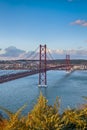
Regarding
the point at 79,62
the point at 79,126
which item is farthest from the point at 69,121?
the point at 79,62

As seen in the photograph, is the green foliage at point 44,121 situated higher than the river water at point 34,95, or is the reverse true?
the green foliage at point 44,121

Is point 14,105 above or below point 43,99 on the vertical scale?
below

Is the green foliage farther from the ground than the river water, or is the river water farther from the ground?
the green foliage

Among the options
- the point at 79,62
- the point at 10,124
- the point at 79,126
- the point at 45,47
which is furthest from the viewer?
the point at 79,62

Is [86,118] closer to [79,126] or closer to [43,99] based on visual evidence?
[79,126]

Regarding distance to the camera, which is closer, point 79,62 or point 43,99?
point 43,99

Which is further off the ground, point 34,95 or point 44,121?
point 44,121

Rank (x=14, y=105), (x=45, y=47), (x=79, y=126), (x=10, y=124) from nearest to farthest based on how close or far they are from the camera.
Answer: (x=10, y=124), (x=79, y=126), (x=14, y=105), (x=45, y=47)

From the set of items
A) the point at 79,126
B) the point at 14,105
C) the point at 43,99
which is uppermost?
the point at 43,99

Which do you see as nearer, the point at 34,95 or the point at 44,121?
the point at 44,121

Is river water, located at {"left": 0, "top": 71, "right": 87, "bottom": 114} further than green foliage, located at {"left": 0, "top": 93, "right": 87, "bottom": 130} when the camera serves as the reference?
Yes

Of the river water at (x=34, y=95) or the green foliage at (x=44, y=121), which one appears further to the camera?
the river water at (x=34, y=95)
